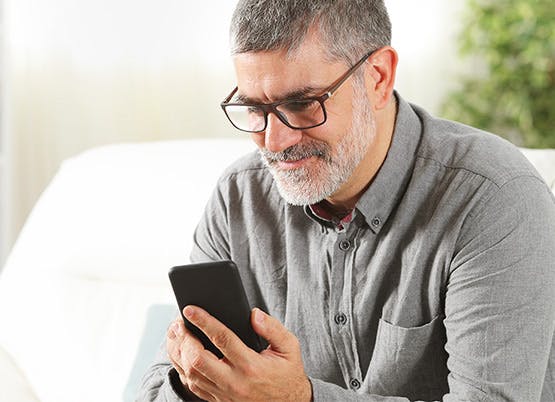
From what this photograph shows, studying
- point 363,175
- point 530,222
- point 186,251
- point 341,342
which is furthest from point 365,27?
point 186,251

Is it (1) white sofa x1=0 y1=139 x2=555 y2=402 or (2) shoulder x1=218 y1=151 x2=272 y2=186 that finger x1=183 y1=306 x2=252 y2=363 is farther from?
(1) white sofa x1=0 y1=139 x2=555 y2=402

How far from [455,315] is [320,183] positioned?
27cm

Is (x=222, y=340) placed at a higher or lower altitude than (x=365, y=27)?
lower

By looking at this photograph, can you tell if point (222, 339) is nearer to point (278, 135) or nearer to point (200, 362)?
point (200, 362)

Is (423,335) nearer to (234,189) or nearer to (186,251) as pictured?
(234,189)

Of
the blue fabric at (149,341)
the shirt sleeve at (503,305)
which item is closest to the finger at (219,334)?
the shirt sleeve at (503,305)

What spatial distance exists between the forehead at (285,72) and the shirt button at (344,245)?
0.89 feet

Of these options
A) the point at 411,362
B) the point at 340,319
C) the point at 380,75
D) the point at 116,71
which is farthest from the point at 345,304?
the point at 116,71

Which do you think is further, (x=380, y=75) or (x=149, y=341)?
(x=149, y=341)

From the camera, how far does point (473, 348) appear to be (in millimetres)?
1358

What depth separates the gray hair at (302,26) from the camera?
1.41 meters

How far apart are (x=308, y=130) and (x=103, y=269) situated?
0.89 m

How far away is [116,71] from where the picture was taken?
351 cm

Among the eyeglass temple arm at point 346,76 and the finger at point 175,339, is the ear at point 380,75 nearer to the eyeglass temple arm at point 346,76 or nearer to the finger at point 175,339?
the eyeglass temple arm at point 346,76
